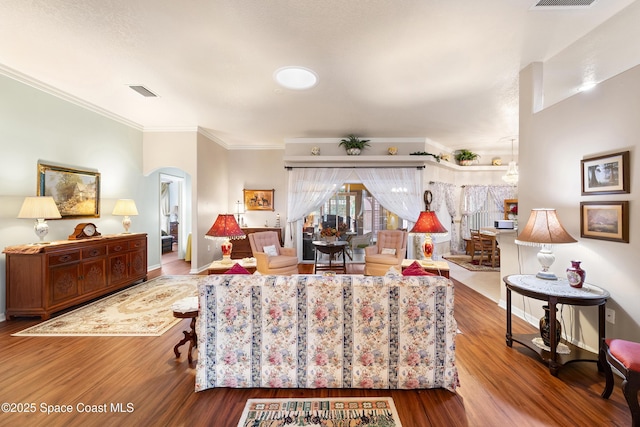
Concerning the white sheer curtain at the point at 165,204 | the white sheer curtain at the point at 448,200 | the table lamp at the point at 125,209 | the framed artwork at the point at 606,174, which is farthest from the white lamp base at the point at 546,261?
the white sheer curtain at the point at 165,204

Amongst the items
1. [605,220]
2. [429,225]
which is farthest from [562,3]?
[429,225]

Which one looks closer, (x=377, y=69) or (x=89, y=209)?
(x=377, y=69)

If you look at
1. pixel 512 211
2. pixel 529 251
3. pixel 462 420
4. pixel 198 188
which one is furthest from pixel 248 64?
pixel 512 211

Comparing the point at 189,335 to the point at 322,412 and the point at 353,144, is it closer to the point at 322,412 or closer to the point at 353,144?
the point at 322,412

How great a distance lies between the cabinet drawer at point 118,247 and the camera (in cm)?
402

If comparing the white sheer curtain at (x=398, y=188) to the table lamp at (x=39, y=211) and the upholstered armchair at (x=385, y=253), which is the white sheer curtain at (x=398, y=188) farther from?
the table lamp at (x=39, y=211)

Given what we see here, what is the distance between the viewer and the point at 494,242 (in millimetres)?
5969

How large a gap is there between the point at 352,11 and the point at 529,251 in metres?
3.31

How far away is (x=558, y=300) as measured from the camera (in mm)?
2154

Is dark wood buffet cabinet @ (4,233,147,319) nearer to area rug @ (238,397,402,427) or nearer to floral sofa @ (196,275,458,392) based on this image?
floral sofa @ (196,275,458,392)

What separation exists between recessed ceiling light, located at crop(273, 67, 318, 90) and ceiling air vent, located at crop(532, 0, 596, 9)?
2.18m

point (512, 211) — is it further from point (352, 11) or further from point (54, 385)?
point (54, 385)

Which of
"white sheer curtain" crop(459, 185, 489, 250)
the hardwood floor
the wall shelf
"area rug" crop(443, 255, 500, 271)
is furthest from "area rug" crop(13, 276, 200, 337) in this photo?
"white sheer curtain" crop(459, 185, 489, 250)

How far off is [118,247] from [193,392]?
3.24m
